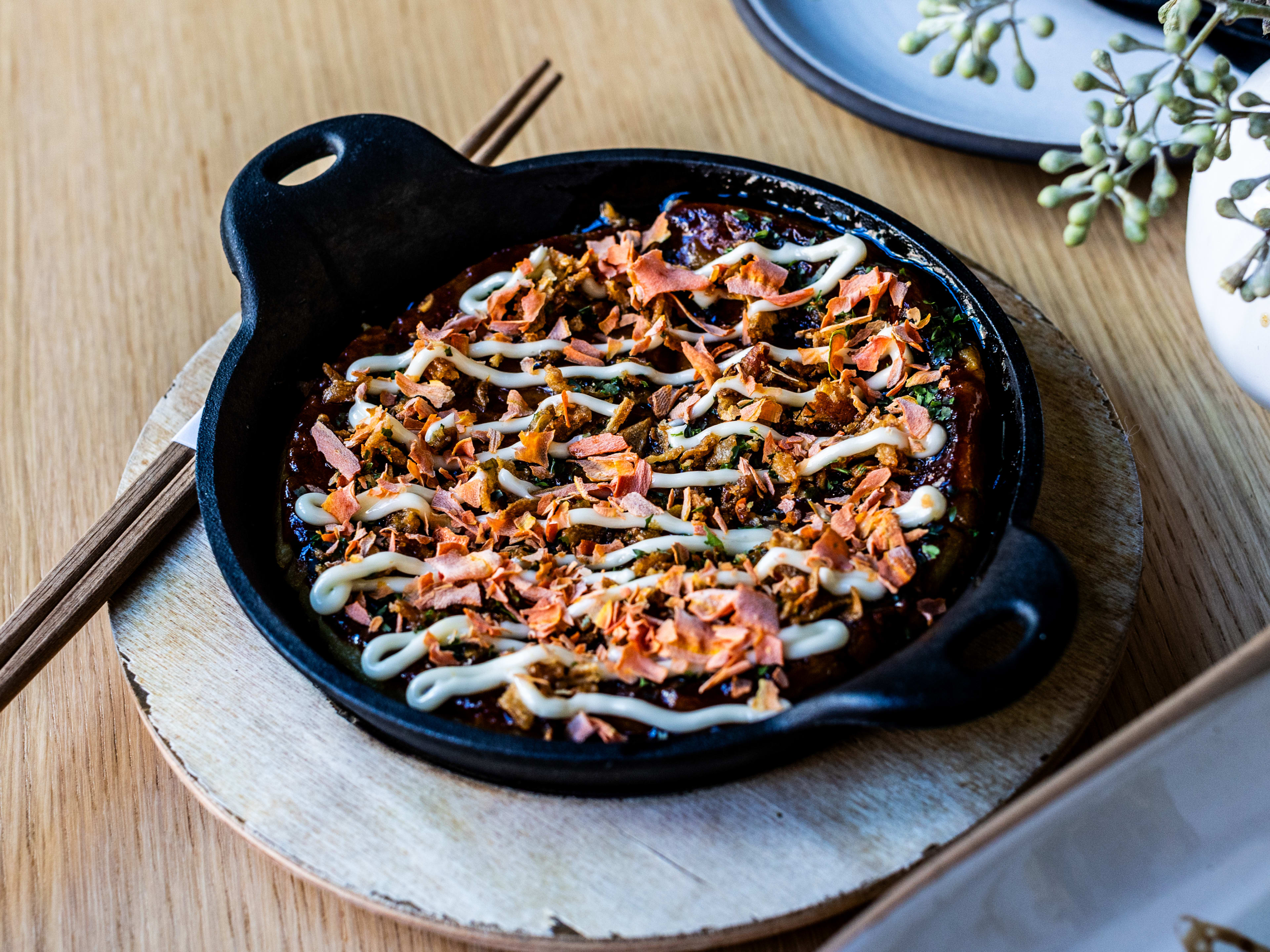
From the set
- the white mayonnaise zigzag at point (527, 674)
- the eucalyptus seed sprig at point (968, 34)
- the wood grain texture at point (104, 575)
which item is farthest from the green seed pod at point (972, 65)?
the wood grain texture at point (104, 575)

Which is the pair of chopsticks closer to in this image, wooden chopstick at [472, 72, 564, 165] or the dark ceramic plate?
wooden chopstick at [472, 72, 564, 165]

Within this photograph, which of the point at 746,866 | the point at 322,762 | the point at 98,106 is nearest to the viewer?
the point at 746,866

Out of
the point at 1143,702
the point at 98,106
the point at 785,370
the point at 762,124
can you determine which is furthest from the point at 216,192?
the point at 1143,702

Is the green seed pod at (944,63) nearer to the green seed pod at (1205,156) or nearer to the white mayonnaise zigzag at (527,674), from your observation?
the green seed pod at (1205,156)

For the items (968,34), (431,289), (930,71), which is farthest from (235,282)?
(968,34)

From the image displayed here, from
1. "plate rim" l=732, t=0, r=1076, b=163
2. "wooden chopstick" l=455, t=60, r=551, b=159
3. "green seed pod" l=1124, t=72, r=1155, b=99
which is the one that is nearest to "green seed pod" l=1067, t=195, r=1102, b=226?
"green seed pod" l=1124, t=72, r=1155, b=99

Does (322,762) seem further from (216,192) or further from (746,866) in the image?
(216,192)
